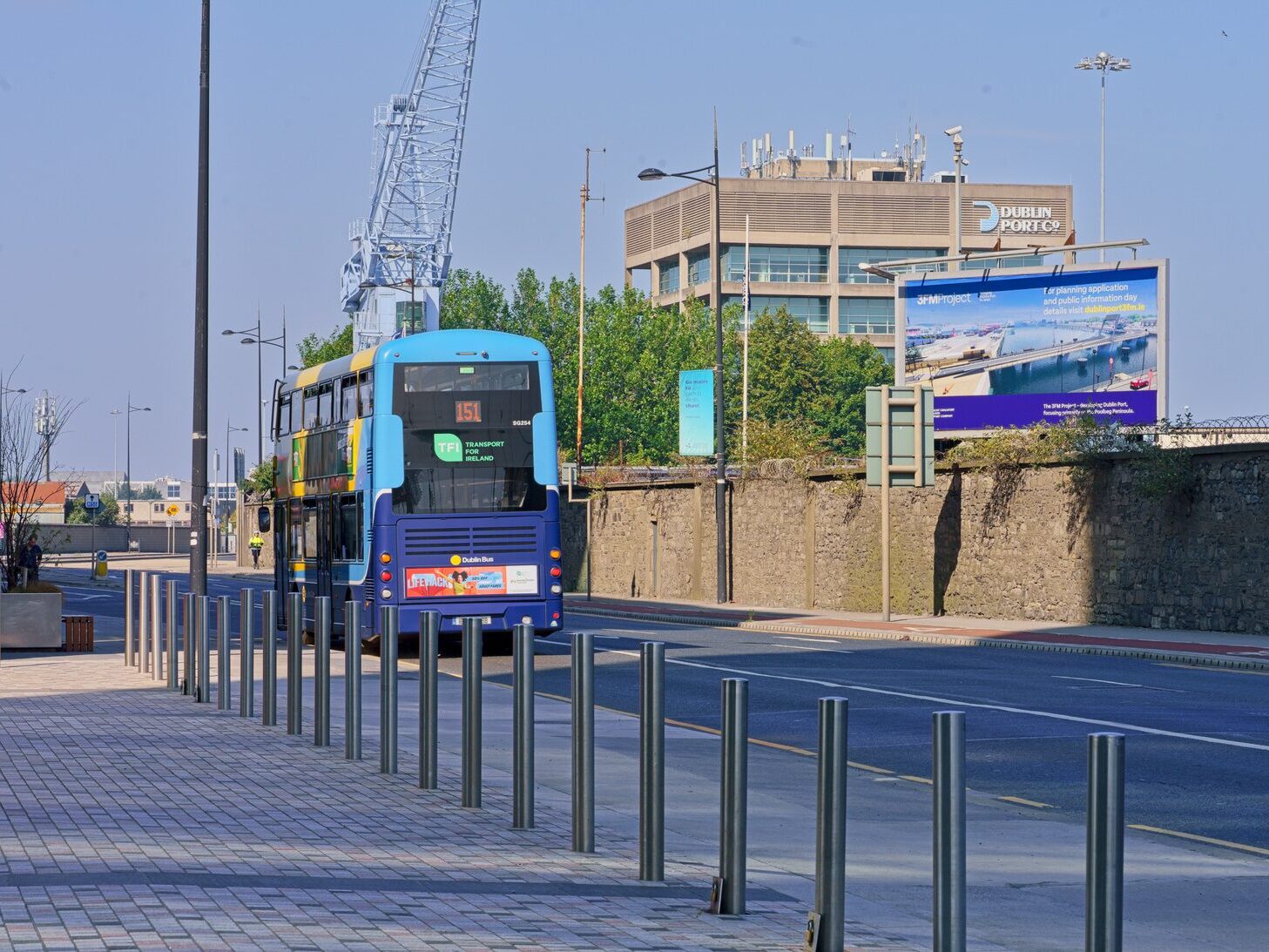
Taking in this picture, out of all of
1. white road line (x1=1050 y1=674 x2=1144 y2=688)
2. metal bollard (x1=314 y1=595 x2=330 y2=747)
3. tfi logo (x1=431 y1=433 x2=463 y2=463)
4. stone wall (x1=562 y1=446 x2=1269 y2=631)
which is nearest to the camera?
metal bollard (x1=314 y1=595 x2=330 y2=747)

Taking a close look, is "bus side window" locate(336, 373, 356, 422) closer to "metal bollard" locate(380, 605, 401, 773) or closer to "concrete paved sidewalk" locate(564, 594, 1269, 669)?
"concrete paved sidewalk" locate(564, 594, 1269, 669)

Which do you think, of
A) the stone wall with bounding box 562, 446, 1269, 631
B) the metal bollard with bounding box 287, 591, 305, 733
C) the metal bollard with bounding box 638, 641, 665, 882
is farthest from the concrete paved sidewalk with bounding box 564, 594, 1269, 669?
the metal bollard with bounding box 638, 641, 665, 882

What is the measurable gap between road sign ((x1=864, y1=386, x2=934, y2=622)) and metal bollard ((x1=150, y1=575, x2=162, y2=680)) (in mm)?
17663

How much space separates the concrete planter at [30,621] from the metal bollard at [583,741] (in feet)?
58.6

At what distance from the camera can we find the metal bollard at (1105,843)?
525cm

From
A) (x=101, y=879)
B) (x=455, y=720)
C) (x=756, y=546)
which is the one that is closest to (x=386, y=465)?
(x=455, y=720)

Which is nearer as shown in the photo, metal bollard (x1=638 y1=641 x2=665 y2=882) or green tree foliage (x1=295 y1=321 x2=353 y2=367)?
metal bollard (x1=638 y1=641 x2=665 y2=882)

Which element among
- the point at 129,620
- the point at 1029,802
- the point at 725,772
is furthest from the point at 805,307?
the point at 725,772

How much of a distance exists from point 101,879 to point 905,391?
28795 mm

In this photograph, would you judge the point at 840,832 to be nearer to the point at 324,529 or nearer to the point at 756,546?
the point at 324,529

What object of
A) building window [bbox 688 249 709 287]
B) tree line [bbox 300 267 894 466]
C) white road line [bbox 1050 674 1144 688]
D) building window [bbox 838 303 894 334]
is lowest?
white road line [bbox 1050 674 1144 688]

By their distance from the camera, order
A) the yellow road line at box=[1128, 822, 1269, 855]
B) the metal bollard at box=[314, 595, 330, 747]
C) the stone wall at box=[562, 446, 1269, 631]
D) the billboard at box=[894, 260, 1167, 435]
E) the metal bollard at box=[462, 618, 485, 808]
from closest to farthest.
A: the yellow road line at box=[1128, 822, 1269, 855], the metal bollard at box=[462, 618, 485, 808], the metal bollard at box=[314, 595, 330, 747], the stone wall at box=[562, 446, 1269, 631], the billboard at box=[894, 260, 1167, 435]

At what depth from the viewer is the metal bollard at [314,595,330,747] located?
1284 centimetres

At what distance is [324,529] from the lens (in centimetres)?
2691
